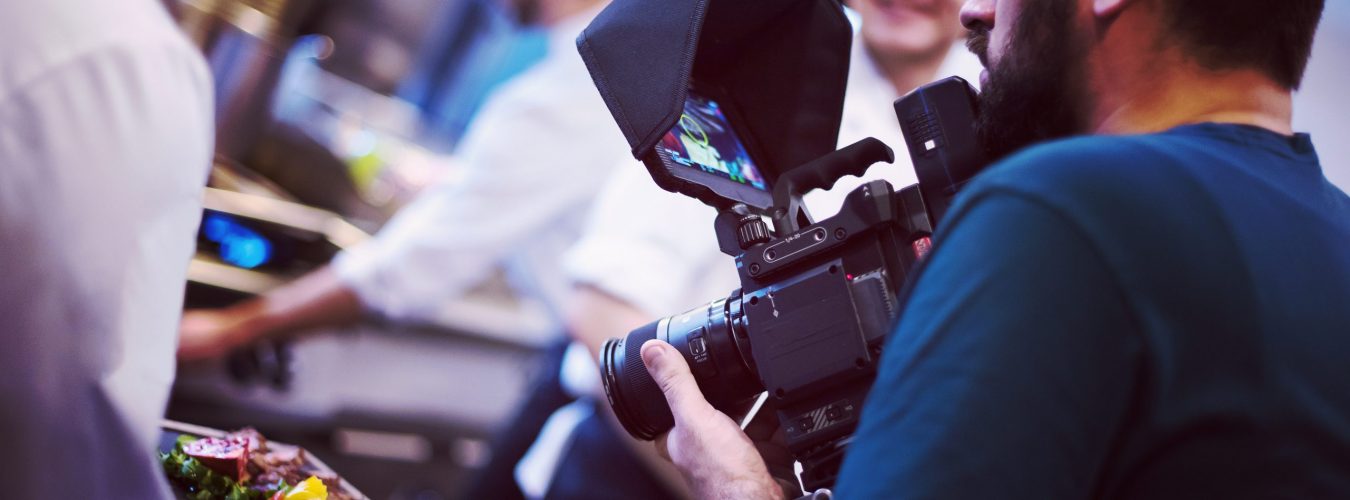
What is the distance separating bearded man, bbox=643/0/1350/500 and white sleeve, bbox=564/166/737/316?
30.2 inches

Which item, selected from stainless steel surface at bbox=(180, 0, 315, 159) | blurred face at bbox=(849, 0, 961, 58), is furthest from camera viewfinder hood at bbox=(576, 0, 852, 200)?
stainless steel surface at bbox=(180, 0, 315, 159)

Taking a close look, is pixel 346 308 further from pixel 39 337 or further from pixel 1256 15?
pixel 1256 15

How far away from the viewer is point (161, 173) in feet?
2.80

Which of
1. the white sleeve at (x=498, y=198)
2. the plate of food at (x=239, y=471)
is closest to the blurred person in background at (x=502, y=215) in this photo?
the white sleeve at (x=498, y=198)

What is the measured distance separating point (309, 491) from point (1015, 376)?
0.52 meters

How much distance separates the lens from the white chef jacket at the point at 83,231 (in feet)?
2.62

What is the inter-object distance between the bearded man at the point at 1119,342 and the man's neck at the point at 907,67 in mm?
614

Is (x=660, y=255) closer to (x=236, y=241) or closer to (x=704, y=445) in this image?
(x=704, y=445)

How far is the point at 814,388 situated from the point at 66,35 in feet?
1.91

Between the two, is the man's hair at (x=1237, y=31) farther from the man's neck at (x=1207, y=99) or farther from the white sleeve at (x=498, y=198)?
the white sleeve at (x=498, y=198)

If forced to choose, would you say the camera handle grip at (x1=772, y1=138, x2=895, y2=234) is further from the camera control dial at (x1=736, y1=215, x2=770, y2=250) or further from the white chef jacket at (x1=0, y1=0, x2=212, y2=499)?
the white chef jacket at (x1=0, y1=0, x2=212, y2=499)

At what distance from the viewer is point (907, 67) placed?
1207mm

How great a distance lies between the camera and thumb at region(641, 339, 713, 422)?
854 mm

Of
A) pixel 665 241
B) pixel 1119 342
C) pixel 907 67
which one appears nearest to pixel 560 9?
pixel 665 241
